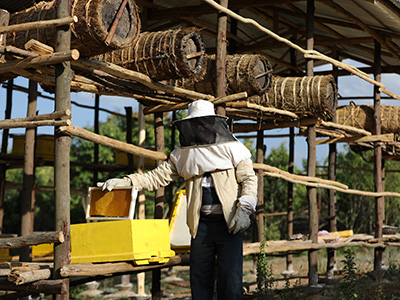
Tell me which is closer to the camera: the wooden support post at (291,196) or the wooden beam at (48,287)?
the wooden beam at (48,287)

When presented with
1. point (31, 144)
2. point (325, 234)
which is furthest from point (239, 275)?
point (325, 234)

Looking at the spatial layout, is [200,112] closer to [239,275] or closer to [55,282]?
[239,275]

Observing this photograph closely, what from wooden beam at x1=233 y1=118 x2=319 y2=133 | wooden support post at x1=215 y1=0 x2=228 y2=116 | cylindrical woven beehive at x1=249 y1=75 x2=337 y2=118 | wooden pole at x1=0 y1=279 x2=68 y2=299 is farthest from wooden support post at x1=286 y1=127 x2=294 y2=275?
wooden pole at x1=0 y1=279 x2=68 y2=299

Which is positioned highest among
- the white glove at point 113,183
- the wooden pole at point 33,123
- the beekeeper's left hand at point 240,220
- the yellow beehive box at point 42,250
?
the wooden pole at point 33,123

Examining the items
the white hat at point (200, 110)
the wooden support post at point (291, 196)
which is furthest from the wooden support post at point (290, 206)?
the white hat at point (200, 110)

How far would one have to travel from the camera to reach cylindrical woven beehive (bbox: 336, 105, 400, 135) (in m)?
13.6

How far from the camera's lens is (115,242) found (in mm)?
6102

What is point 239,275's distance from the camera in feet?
20.2

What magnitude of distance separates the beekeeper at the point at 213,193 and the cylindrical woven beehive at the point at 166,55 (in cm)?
120

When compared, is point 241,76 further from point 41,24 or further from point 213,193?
point 41,24

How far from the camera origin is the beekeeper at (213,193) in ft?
20.1

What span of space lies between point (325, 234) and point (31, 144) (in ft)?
20.8

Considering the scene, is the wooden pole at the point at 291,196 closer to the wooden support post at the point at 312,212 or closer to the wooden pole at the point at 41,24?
the wooden support post at the point at 312,212

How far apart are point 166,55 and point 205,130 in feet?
5.01
